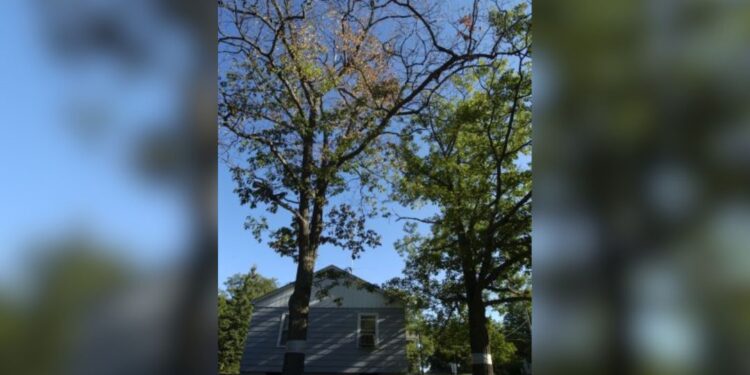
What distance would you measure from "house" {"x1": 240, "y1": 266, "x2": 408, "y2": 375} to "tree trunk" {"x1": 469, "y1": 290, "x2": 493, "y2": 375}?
7.00 feet

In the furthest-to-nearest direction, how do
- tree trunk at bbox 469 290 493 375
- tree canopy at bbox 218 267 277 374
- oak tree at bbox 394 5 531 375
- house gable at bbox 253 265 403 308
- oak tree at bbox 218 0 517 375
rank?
tree canopy at bbox 218 267 277 374 < house gable at bbox 253 265 403 308 < tree trunk at bbox 469 290 493 375 < oak tree at bbox 394 5 531 375 < oak tree at bbox 218 0 517 375

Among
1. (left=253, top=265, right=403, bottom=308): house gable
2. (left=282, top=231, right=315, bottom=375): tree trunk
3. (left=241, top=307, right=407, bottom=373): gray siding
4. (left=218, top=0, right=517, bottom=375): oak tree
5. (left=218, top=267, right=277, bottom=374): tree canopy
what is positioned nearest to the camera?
(left=218, top=0, right=517, bottom=375): oak tree

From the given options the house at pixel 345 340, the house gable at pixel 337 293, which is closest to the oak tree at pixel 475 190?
the house gable at pixel 337 293

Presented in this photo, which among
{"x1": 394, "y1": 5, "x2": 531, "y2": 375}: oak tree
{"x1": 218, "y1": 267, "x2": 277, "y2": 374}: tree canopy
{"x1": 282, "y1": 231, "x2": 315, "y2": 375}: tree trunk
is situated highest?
{"x1": 394, "y1": 5, "x2": 531, "y2": 375}: oak tree

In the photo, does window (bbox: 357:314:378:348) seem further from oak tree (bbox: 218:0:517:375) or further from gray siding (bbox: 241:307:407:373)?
oak tree (bbox: 218:0:517:375)

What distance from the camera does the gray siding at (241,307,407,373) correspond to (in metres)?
10.3

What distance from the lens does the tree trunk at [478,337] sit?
26.6 ft

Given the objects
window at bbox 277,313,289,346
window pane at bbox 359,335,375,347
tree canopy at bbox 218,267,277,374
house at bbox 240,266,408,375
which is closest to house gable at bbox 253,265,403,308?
house at bbox 240,266,408,375

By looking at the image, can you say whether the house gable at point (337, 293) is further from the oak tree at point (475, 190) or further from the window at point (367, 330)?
the oak tree at point (475, 190)
